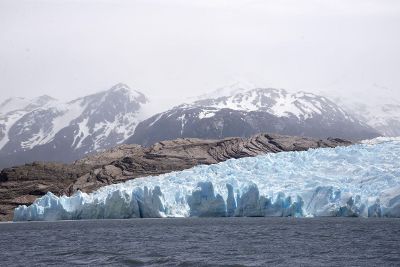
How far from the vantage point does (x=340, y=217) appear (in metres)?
61.9

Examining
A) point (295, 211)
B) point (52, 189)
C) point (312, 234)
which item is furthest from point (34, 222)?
point (312, 234)

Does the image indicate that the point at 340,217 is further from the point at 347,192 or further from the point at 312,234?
the point at 312,234

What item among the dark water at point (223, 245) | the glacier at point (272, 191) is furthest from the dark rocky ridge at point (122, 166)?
the dark water at point (223, 245)

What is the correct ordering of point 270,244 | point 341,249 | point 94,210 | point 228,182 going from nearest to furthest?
point 341,249 → point 270,244 → point 228,182 → point 94,210

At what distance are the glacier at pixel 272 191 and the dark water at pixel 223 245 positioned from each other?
126 inches

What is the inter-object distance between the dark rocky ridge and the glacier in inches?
972

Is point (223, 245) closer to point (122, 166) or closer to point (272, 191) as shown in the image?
point (272, 191)

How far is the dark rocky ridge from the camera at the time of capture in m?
107

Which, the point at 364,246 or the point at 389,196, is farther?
the point at 389,196

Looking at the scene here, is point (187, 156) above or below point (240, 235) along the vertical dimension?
above

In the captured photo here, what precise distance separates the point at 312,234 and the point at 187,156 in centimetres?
7216

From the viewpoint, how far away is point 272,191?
219 feet

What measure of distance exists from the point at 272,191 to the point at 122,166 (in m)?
50.1

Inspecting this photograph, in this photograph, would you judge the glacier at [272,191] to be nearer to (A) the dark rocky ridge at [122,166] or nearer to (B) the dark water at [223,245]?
(B) the dark water at [223,245]
